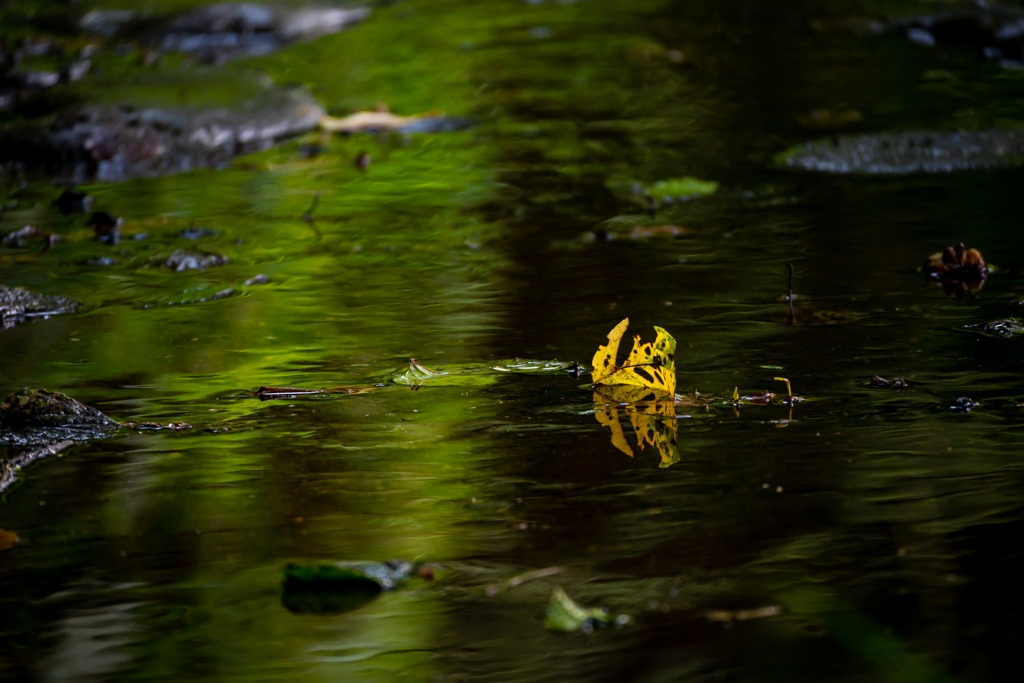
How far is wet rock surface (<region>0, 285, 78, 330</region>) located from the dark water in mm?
95

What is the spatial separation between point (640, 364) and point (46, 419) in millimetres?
1066

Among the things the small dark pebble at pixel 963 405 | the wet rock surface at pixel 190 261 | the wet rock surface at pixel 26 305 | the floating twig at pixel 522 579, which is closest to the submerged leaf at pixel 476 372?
the small dark pebble at pixel 963 405

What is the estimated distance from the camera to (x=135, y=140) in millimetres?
5035

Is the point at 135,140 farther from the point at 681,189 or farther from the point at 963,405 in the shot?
the point at 963,405

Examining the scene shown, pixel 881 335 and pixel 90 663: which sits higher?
pixel 90 663

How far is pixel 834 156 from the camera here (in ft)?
13.5

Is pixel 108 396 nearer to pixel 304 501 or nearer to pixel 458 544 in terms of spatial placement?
pixel 304 501

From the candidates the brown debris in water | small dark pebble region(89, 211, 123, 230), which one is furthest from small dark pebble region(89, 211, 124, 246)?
the brown debris in water

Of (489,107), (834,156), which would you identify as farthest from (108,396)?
(489,107)

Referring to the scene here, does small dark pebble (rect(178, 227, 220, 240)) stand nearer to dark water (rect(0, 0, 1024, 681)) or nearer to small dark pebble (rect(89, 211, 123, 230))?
dark water (rect(0, 0, 1024, 681))

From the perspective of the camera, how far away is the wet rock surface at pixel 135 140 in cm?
490

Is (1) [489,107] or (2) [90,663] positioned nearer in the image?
(2) [90,663]

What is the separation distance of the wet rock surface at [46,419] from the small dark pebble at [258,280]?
1106 mm

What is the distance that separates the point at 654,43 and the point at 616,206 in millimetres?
3272
